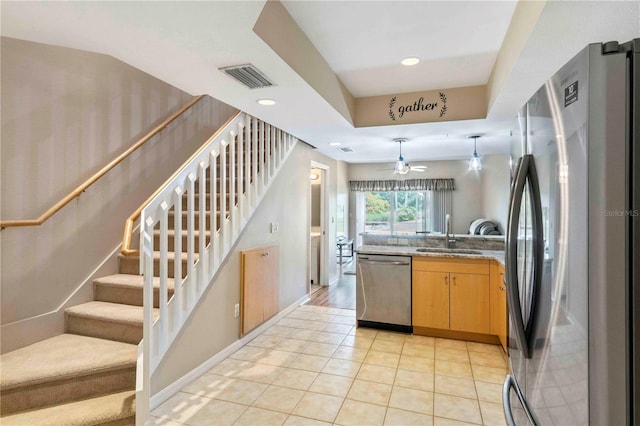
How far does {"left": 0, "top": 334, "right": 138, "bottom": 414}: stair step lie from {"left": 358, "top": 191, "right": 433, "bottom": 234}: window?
6.23 meters

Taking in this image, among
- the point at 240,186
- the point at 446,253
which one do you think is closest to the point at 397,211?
the point at 446,253

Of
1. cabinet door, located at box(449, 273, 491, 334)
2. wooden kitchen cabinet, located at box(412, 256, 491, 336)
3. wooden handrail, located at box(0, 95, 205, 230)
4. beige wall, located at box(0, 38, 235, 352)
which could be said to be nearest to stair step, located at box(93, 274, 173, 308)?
beige wall, located at box(0, 38, 235, 352)

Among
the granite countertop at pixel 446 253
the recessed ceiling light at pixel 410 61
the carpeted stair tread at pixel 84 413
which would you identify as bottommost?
the carpeted stair tread at pixel 84 413

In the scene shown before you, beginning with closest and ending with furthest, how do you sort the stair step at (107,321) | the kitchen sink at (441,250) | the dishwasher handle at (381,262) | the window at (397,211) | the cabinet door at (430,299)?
the stair step at (107,321), the cabinet door at (430,299), the dishwasher handle at (381,262), the kitchen sink at (441,250), the window at (397,211)

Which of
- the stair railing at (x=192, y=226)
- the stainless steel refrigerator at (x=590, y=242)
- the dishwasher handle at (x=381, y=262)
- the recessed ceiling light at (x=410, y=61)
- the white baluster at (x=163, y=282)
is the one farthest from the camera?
the dishwasher handle at (x=381, y=262)

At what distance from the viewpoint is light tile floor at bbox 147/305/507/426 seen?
2201mm

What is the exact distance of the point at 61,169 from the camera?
8.60ft

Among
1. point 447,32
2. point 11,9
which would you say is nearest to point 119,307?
point 11,9

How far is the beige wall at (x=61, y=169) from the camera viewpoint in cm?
230

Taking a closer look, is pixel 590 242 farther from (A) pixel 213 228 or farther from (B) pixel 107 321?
(B) pixel 107 321

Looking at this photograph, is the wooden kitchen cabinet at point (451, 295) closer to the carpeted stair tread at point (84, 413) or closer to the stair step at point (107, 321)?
the stair step at point (107, 321)

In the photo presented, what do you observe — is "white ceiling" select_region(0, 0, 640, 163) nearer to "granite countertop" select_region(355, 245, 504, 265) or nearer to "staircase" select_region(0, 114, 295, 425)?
→ "staircase" select_region(0, 114, 295, 425)

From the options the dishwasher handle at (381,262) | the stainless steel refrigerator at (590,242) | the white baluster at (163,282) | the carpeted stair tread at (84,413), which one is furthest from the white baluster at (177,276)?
the stainless steel refrigerator at (590,242)

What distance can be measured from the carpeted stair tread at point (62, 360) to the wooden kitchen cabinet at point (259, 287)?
3.81 feet
